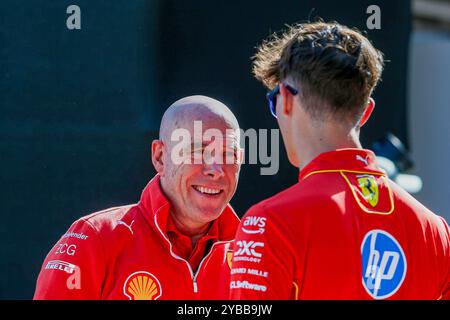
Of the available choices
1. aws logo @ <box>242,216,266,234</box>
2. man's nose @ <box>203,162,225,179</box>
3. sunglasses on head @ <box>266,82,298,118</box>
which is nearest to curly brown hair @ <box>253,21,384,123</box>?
sunglasses on head @ <box>266,82,298,118</box>

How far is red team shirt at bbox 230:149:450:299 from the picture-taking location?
165cm

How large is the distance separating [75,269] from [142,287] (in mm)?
226

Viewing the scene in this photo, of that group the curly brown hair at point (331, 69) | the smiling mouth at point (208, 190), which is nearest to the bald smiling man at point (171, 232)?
the smiling mouth at point (208, 190)

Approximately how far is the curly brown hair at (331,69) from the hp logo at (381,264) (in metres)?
0.29

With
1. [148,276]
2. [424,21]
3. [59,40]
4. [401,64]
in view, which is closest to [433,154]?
[401,64]

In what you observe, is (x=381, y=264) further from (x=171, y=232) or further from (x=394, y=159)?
(x=394, y=159)

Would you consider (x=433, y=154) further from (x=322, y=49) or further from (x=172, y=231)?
(x=322, y=49)

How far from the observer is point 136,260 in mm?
2377

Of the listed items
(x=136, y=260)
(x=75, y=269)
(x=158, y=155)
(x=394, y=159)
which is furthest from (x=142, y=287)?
(x=394, y=159)

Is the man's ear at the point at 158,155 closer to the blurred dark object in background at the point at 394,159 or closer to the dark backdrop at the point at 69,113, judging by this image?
the dark backdrop at the point at 69,113

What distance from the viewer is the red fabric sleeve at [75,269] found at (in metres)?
2.23

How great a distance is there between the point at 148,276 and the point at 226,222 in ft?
1.26
